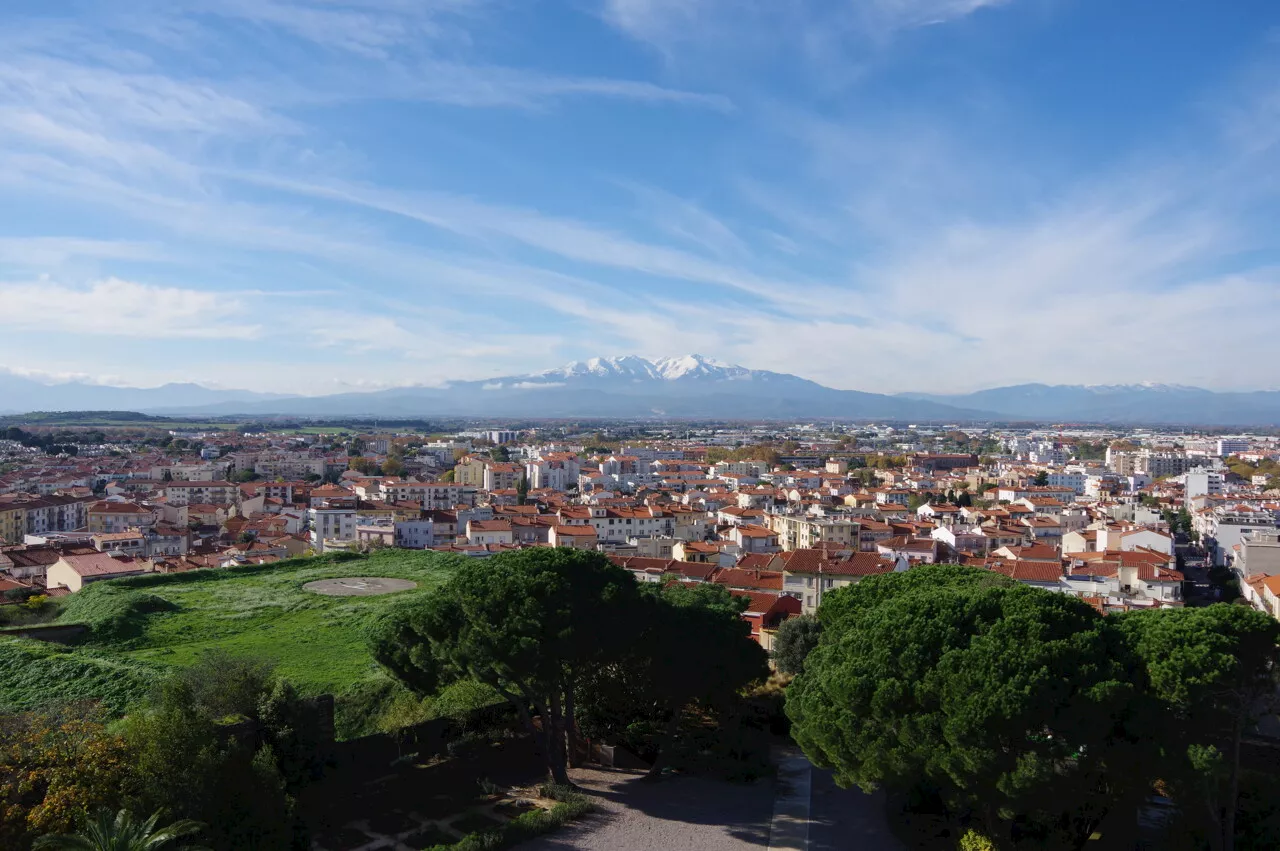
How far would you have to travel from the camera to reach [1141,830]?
1160 centimetres

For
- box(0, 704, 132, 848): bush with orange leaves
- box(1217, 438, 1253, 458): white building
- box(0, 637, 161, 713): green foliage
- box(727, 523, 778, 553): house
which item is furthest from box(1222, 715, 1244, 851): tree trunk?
box(1217, 438, 1253, 458): white building

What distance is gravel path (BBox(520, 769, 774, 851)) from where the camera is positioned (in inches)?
453

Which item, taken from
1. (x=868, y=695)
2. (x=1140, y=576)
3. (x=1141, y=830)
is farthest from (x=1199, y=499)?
(x=868, y=695)

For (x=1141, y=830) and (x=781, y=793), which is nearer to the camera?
(x=1141, y=830)

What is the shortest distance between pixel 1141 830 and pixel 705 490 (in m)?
47.5

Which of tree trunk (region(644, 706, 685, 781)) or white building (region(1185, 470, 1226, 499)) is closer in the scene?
tree trunk (region(644, 706, 685, 781))

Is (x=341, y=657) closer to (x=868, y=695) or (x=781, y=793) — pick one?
(x=781, y=793)

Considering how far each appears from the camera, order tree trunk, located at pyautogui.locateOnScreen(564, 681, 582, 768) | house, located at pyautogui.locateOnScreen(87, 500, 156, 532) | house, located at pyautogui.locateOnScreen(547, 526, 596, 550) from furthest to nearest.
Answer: house, located at pyautogui.locateOnScreen(87, 500, 156, 532) < house, located at pyautogui.locateOnScreen(547, 526, 596, 550) < tree trunk, located at pyautogui.locateOnScreen(564, 681, 582, 768)

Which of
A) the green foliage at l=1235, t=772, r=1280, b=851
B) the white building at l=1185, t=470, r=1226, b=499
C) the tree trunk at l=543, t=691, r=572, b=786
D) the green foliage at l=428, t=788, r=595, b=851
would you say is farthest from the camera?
the white building at l=1185, t=470, r=1226, b=499

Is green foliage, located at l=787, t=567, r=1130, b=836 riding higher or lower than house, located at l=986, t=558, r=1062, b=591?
higher

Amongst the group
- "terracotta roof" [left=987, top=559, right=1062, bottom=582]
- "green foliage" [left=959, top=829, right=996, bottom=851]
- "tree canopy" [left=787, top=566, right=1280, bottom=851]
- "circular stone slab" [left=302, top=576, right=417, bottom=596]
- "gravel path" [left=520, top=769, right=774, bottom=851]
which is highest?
"tree canopy" [left=787, top=566, right=1280, bottom=851]

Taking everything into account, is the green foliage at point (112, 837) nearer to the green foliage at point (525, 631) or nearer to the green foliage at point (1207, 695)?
the green foliage at point (525, 631)

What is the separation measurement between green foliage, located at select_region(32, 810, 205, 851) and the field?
19.6 feet

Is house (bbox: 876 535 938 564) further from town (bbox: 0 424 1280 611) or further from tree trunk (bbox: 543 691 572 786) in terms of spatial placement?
tree trunk (bbox: 543 691 572 786)
